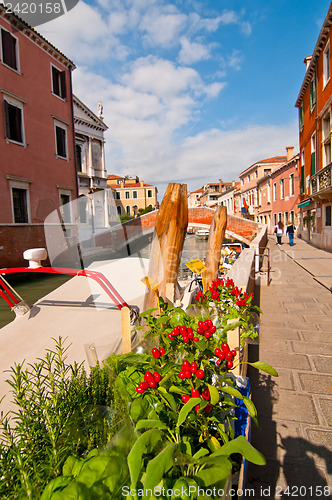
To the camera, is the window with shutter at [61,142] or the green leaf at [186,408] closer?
the green leaf at [186,408]

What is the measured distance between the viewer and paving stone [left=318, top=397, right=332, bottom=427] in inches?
86.0

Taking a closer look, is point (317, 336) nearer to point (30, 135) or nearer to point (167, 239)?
point (167, 239)

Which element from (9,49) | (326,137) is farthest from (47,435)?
(326,137)

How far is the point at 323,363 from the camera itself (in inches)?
118

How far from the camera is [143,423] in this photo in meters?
0.68

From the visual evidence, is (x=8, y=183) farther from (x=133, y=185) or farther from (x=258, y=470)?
(x=133, y=185)

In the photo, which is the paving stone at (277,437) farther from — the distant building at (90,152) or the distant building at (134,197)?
the distant building at (134,197)

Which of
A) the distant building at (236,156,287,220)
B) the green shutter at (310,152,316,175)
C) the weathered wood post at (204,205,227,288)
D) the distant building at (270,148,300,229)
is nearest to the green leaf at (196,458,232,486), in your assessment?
the weathered wood post at (204,205,227,288)

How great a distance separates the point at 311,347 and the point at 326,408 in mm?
1185

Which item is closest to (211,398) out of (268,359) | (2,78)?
(268,359)

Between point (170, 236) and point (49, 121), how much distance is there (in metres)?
14.0

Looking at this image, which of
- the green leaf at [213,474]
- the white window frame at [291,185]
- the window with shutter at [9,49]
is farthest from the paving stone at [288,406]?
the white window frame at [291,185]

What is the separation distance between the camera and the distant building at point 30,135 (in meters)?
11.2


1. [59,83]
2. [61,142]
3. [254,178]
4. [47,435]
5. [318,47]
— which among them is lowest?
[47,435]
